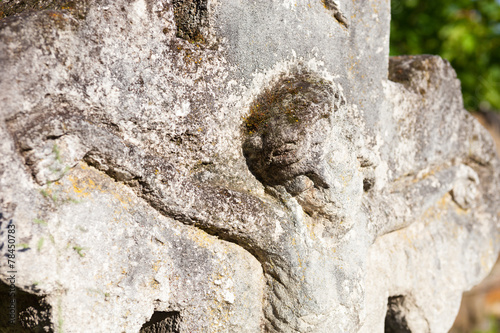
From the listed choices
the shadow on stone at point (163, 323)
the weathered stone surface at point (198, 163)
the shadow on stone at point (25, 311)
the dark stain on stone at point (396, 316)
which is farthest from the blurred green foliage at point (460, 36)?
the shadow on stone at point (25, 311)

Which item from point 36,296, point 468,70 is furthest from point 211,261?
point 468,70

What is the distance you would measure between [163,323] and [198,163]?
41 centimetres

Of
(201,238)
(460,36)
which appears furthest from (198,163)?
(460,36)

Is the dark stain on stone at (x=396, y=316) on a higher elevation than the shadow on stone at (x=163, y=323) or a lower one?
higher

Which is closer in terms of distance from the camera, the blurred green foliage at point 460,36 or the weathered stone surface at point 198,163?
the weathered stone surface at point 198,163

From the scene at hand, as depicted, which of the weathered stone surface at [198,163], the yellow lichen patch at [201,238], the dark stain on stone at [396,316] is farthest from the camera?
the dark stain on stone at [396,316]

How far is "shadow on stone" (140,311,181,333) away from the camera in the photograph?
53.8 inches

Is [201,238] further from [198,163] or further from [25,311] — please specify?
[25,311]

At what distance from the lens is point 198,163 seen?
4.63ft

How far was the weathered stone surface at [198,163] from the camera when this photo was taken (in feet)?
3.79

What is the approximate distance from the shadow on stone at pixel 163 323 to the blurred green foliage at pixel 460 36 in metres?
3.04

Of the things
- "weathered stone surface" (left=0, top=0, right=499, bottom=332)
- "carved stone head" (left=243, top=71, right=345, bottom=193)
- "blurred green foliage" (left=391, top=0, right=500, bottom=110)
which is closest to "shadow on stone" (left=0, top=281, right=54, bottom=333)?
"weathered stone surface" (left=0, top=0, right=499, bottom=332)

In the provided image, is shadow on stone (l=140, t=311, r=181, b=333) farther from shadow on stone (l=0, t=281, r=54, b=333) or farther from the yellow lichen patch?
shadow on stone (l=0, t=281, r=54, b=333)

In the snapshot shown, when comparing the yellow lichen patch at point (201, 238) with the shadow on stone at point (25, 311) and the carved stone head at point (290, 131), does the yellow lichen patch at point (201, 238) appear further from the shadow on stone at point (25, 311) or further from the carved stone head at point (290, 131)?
the shadow on stone at point (25, 311)
